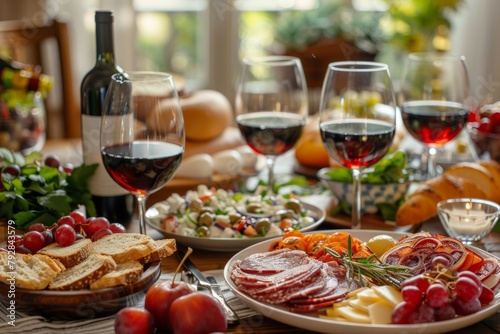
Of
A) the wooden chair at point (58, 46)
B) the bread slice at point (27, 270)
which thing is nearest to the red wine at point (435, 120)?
the bread slice at point (27, 270)

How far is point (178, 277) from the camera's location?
126 cm

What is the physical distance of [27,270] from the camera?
42.6 inches

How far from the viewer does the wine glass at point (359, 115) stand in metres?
1.42

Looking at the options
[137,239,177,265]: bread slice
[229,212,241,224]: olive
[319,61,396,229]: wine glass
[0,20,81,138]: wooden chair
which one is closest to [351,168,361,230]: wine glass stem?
[319,61,396,229]: wine glass

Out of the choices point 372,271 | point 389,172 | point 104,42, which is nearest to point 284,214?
point 389,172

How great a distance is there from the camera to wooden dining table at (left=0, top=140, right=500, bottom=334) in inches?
41.7

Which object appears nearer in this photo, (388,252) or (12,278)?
(12,278)

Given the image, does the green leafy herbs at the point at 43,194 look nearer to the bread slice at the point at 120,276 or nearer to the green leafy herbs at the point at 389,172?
the bread slice at the point at 120,276

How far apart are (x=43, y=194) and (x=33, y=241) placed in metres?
0.29

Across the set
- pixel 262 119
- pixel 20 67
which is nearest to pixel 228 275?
pixel 262 119

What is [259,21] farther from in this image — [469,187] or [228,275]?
[228,275]

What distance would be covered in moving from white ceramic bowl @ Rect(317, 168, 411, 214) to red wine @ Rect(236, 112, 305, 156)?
0.14 m

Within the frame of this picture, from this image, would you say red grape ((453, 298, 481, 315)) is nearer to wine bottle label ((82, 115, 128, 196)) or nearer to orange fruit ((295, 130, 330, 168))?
wine bottle label ((82, 115, 128, 196))

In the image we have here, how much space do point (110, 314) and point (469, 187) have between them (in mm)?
907
